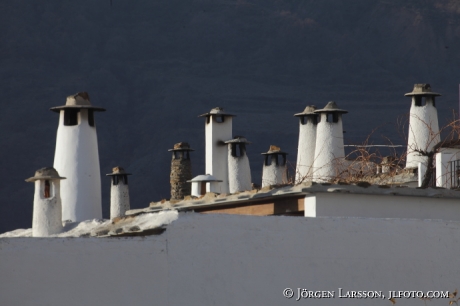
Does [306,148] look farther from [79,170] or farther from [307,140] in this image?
[79,170]

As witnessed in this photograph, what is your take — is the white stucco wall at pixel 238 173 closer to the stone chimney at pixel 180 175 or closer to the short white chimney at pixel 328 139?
the stone chimney at pixel 180 175

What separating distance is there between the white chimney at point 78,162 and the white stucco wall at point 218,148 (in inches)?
261

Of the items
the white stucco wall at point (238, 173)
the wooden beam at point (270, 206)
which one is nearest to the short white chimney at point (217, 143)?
the white stucco wall at point (238, 173)

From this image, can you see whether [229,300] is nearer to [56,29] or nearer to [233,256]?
[233,256]

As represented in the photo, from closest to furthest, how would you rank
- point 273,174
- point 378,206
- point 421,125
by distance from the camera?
point 378,206, point 421,125, point 273,174

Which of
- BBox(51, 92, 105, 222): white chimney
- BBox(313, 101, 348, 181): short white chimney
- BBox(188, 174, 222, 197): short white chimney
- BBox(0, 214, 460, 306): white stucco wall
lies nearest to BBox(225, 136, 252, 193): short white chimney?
BBox(188, 174, 222, 197): short white chimney

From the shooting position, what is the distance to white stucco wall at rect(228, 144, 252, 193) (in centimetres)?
2173

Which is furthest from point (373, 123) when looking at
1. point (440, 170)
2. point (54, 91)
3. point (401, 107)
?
point (440, 170)

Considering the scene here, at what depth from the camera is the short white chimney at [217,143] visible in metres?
22.6

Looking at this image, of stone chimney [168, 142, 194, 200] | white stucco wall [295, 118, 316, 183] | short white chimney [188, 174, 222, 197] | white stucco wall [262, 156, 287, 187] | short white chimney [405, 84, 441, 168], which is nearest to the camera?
short white chimney [188, 174, 222, 197]

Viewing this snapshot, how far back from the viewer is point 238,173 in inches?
858

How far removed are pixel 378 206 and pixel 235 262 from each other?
142 inches

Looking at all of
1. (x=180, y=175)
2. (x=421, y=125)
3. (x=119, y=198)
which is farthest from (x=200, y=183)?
(x=119, y=198)

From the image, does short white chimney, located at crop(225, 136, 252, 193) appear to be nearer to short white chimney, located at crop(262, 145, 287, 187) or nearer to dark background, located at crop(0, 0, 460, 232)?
short white chimney, located at crop(262, 145, 287, 187)
